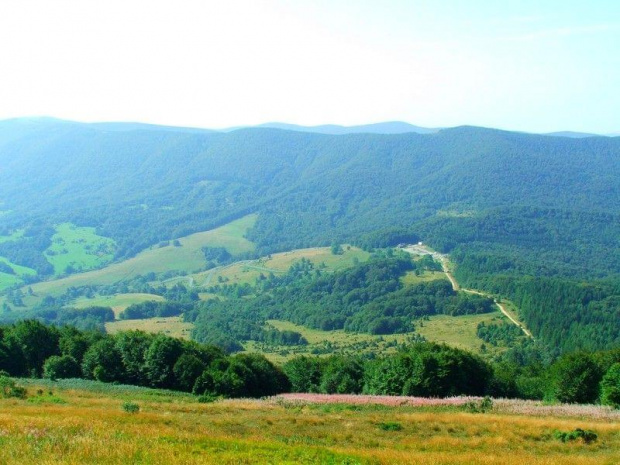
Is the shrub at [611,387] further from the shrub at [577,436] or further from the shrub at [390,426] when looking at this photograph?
the shrub at [390,426]

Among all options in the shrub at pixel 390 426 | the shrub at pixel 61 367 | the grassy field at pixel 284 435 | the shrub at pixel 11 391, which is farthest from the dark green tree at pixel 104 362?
the shrub at pixel 390 426

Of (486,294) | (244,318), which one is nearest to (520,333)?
(486,294)

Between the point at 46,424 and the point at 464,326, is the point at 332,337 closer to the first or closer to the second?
the point at 464,326

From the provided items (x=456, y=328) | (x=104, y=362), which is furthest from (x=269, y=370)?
(x=456, y=328)

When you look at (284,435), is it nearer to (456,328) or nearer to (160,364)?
(160,364)

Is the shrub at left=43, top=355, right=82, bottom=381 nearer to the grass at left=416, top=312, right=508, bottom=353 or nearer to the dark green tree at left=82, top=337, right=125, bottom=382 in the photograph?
the dark green tree at left=82, top=337, right=125, bottom=382
